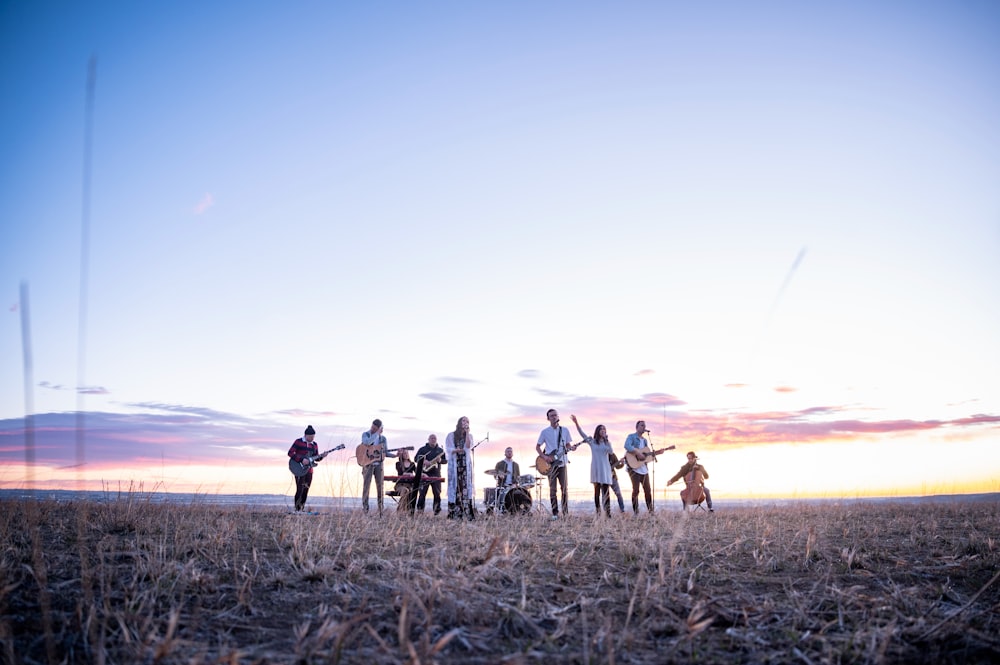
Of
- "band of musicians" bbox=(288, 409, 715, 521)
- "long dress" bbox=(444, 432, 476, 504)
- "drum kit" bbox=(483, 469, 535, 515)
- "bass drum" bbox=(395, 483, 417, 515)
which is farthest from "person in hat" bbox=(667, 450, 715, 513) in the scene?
"bass drum" bbox=(395, 483, 417, 515)

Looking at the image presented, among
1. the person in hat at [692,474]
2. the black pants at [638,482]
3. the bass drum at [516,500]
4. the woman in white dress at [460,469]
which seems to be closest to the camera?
the woman in white dress at [460,469]

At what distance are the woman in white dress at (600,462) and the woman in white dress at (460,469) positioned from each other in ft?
8.74

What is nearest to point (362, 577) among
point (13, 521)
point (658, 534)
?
point (658, 534)

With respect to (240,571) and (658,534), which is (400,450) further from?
(240,571)

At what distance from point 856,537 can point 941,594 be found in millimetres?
4046

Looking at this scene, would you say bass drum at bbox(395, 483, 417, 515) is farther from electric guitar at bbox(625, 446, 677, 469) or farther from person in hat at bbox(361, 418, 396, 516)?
electric guitar at bbox(625, 446, 677, 469)

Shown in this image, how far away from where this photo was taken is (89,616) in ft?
13.2

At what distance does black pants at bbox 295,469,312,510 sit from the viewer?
50.5 ft

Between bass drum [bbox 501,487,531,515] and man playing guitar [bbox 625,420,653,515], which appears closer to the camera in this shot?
bass drum [bbox 501,487,531,515]

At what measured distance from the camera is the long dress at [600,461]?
14.9m

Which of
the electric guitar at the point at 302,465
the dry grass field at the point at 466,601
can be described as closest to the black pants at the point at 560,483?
the electric guitar at the point at 302,465

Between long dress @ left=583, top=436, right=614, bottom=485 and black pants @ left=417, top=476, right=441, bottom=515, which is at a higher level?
long dress @ left=583, top=436, right=614, bottom=485

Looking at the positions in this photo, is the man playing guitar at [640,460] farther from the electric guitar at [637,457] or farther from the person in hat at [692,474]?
the person in hat at [692,474]

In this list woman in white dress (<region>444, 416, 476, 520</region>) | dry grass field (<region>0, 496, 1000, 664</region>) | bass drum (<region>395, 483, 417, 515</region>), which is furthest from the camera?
bass drum (<region>395, 483, 417, 515</region>)
